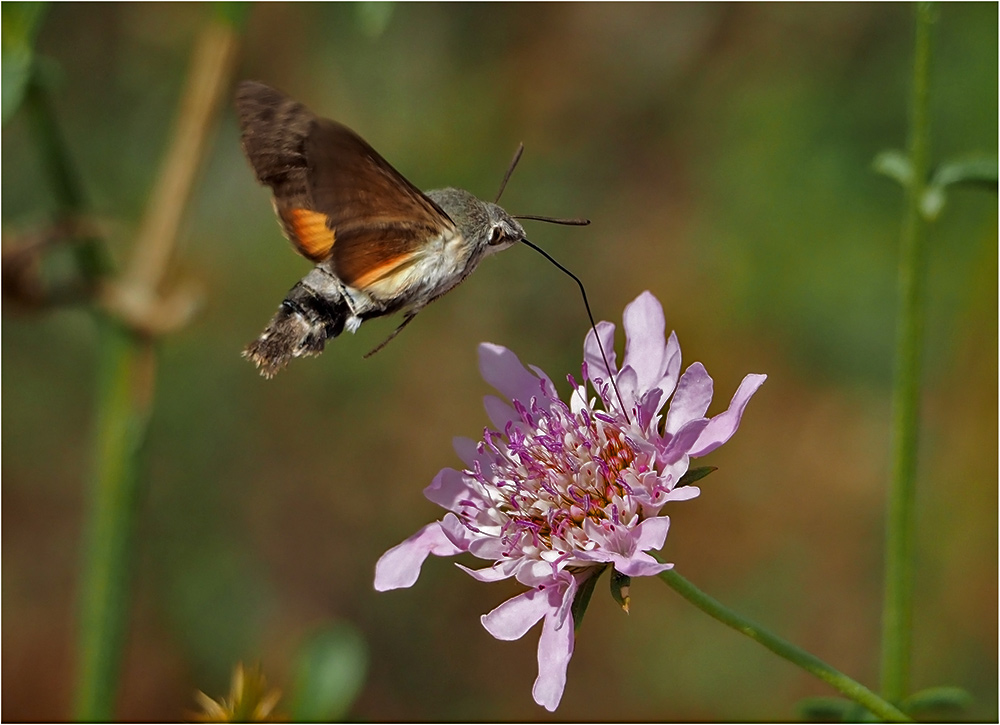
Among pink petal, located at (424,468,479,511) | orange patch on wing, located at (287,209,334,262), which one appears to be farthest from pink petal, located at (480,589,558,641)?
orange patch on wing, located at (287,209,334,262)

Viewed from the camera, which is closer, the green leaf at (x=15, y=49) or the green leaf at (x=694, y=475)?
the green leaf at (x=694, y=475)

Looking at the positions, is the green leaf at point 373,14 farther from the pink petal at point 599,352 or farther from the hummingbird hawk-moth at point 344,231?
the pink petal at point 599,352

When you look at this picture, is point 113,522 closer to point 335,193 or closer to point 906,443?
point 335,193

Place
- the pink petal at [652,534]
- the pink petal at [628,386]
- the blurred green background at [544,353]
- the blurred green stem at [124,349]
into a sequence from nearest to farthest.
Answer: the pink petal at [652,534]
the pink petal at [628,386]
the blurred green stem at [124,349]
the blurred green background at [544,353]

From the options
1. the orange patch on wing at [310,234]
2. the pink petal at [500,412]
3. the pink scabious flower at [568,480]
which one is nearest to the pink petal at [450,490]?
the pink scabious flower at [568,480]

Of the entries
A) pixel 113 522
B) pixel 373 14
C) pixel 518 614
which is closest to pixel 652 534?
pixel 518 614

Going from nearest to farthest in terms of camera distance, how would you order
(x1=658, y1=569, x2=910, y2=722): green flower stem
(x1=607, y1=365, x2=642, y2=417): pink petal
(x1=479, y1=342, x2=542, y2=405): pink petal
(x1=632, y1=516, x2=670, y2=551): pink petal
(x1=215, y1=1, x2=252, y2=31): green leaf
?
(x1=658, y1=569, x2=910, y2=722): green flower stem < (x1=632, y1=516, x2=670, y2=551): pink petal < (x1=607, y1=365, x2=642, y2=417): pink petal < (x1=479, y1=342, x2=542, y2=405): pink petal < (x1=215, y1=1, x2=252, y2=31): green leaf

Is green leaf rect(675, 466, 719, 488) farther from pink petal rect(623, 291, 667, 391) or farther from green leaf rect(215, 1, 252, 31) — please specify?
green leaf rect(215, 1, 252, 31)
